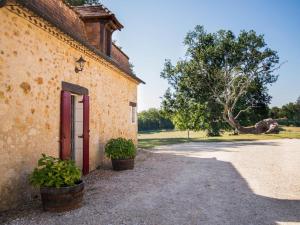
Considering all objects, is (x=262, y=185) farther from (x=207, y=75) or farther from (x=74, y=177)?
(x=207, y=75)

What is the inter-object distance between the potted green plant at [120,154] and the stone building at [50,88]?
1.96ft

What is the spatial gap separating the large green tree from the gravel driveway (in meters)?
22.2

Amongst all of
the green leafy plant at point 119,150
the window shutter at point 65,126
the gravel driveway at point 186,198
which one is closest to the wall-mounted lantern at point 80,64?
the window shutter at point 65,126

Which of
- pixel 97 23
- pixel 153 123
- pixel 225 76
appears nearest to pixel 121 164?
pixel 97 23

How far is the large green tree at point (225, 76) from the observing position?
31672 mm

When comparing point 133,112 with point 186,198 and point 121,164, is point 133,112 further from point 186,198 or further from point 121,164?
point 186,198

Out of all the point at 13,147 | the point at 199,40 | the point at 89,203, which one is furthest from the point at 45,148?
the point at 199,40

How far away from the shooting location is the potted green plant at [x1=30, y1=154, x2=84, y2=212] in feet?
17.4

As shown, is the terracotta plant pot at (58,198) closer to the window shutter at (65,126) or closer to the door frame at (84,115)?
the window shutter at (65,126)

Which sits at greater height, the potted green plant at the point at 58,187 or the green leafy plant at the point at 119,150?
the green leafy plant at the point at 119,150

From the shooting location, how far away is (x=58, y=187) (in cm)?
532

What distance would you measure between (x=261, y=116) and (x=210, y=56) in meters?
9.85

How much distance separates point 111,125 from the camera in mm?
11633

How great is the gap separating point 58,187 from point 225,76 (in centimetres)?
2837
